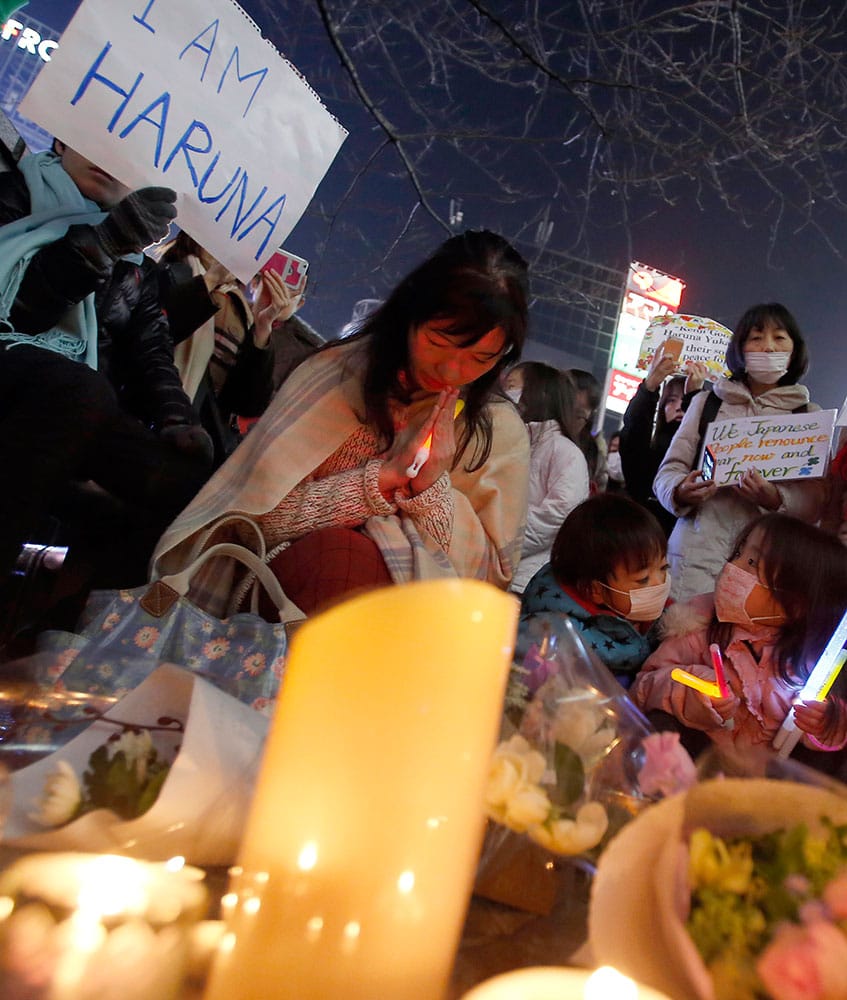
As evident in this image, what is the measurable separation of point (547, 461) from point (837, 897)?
2866 millimetres

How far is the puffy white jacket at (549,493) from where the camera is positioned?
3.11 m

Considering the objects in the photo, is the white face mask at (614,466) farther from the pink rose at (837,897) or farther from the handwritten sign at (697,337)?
the pink rose at (837,897)

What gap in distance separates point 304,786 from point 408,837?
6cm

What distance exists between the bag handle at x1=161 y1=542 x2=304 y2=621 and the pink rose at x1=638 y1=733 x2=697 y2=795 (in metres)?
0.82

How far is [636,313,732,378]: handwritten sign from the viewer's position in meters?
4.75

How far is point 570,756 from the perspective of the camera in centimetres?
58

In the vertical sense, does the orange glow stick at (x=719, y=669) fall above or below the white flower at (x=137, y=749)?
above

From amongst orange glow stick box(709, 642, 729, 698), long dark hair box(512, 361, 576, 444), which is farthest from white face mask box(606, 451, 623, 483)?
orange glow stick box(709, 642, 729, 698)

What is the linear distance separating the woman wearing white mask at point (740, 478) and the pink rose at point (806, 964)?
240 cm

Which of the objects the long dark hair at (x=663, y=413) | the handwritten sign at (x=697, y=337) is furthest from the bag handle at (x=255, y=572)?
the handwritten sign at (x=697, y=337)

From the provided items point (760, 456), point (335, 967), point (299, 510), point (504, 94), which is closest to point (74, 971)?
point (335, 967)

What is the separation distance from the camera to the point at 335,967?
1.17 ft

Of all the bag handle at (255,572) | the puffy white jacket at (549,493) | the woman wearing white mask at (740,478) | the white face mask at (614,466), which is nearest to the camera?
the bag handle at (255,572)

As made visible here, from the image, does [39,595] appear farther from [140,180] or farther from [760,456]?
[760,456]
